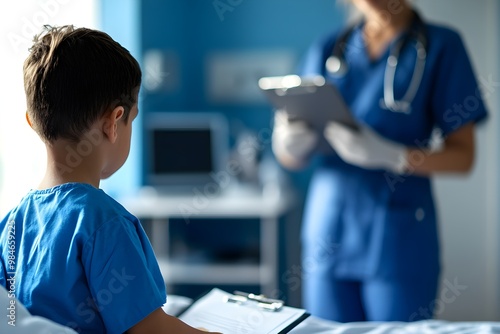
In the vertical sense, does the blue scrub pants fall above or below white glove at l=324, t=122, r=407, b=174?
below

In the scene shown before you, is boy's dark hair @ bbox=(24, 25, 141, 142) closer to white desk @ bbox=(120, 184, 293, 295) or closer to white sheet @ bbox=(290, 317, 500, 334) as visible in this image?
white sheet @ bbox=(290, 317, 500, 334)

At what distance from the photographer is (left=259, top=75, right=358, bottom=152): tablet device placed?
5.57ft

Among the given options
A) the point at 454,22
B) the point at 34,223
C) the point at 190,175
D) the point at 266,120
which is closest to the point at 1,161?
the point at 190,175

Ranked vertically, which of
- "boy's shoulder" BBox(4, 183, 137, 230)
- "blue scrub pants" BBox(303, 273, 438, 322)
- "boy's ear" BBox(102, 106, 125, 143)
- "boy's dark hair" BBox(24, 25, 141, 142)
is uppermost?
"boy's dark hair" BBox(24, 25, 141, 142)

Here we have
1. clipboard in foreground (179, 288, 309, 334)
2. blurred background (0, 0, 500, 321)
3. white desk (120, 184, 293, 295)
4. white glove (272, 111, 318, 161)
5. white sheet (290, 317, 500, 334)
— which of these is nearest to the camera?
clipboard in foreground (179, 288, 309, 334)

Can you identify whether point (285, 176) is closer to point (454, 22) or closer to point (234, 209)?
point (234, 209)

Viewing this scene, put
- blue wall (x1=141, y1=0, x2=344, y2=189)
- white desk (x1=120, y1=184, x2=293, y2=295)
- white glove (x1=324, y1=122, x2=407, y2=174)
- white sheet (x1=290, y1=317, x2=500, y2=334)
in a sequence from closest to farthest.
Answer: white sheet (x1=290, y1=317, x2=500, y2=334) < white glove (x1=324, y1=122, x2=407, y2=174) < white desk (x1=120, y1=184, x2=293, y2=295) < blue wall (x1=141, y1=0, x2=344, y2=189)

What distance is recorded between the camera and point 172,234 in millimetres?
3484

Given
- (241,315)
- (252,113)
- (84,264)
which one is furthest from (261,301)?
(252,113)

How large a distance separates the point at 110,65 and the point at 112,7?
2.22m

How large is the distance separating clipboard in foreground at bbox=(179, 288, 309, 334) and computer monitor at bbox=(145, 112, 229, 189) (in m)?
1.86

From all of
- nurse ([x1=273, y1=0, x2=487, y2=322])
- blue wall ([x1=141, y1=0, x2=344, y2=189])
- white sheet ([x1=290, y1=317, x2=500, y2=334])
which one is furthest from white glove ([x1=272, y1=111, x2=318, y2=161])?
blue wall ([x1=141, y1=0, x2=344, y2=189])

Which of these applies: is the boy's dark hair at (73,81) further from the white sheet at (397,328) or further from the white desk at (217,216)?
the white desk at (217,216)

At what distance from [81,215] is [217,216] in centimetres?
199
